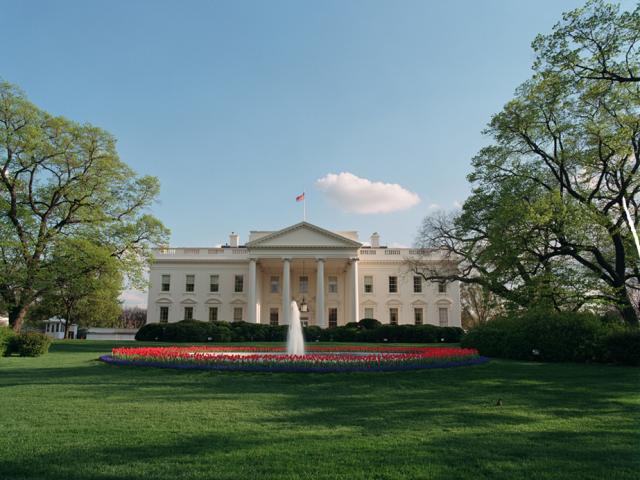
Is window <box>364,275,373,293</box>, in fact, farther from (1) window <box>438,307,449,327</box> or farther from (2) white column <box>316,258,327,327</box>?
(1) window <box>438,307,449,327</box>

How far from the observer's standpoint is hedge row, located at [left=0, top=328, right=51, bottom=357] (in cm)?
1801

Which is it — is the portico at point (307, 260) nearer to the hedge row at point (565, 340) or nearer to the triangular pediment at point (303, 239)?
the triangular pediment at point (303, 239)

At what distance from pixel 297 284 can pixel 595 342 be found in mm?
39185

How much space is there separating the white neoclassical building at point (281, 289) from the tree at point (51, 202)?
69.4 feet

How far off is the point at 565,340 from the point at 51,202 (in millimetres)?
26996

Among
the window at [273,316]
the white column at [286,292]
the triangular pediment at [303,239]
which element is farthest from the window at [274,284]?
the triangular pediment at [303,239]

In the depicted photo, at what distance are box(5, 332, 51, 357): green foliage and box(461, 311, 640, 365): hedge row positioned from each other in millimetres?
17354

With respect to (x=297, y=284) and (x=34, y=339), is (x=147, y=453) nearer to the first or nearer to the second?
(x=34, y=339)

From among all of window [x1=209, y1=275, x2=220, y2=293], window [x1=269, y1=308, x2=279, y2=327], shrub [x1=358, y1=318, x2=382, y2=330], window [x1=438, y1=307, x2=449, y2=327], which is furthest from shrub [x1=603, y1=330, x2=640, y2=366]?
window [x1=209, y1=275, x2=220, y2=293]

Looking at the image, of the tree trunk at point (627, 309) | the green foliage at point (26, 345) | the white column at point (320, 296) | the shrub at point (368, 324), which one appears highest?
the white column at point (320, 296)

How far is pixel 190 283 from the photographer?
5181 centimetres

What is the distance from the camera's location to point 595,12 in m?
16.3

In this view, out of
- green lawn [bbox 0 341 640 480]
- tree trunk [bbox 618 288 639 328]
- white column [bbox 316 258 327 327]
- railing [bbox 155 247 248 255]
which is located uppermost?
railing [bbox 155 247 248 255]

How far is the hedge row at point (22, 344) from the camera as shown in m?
18.0
